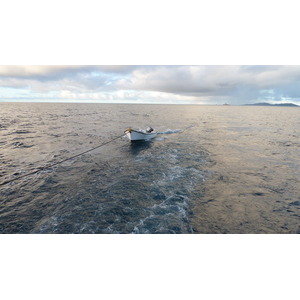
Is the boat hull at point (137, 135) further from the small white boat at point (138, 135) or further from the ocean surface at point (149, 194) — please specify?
the ocean surface at point (149, 194)

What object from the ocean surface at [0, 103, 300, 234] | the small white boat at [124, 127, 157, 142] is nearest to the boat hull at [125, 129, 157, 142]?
the small white boat at [124, 127, 157, 142]

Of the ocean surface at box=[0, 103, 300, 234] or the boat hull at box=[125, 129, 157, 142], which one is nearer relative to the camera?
the ocean surface at box=[0, 103, 300, 234]

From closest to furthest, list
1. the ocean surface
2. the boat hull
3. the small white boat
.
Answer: the ocean surface, the small white boat, the boat hull

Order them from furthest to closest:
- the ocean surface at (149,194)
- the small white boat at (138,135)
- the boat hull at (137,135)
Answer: the boat hull at (137,135), the small white boat at (138,135), the ocean surface at (149,194)

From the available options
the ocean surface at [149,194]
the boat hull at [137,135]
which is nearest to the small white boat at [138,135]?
the boat hull at [137,135]

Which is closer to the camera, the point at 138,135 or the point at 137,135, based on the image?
the point at 137,135

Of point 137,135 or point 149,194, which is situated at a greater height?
point 137,135

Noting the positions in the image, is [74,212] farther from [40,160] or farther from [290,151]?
[290,151]

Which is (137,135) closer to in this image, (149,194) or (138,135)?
(138,135)

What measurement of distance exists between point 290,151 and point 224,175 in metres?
15.6

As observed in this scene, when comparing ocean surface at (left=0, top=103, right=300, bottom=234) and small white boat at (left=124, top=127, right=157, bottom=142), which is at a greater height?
small white boat at (left=124, top=127, right=157, bottom=142)

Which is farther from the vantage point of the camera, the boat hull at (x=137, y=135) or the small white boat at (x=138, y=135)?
the boat hull at (x=137, y=135)

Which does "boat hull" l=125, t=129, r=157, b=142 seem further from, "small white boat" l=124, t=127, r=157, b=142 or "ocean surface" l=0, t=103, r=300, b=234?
"ocean surface" l=0, t=103, r=300, b=234

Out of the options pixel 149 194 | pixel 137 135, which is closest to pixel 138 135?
pixel 137 135
